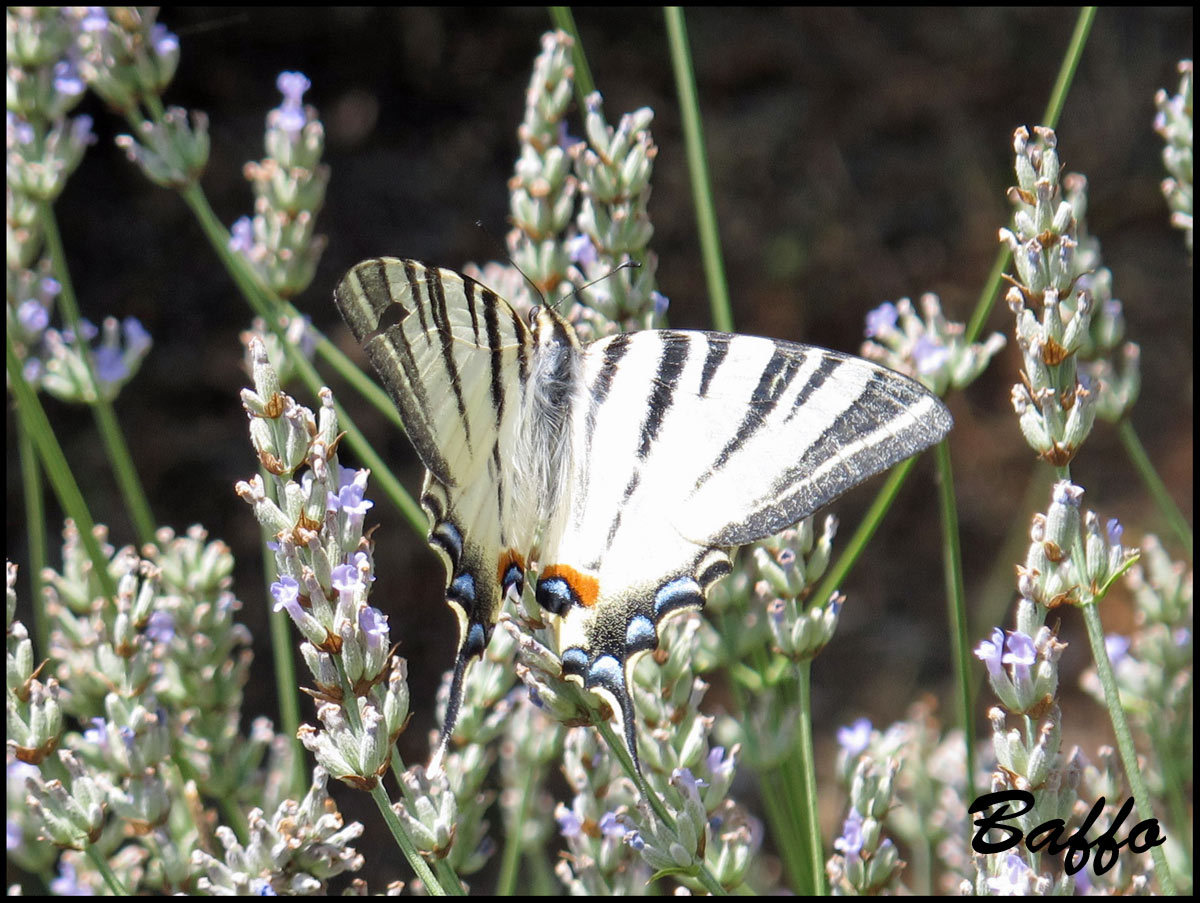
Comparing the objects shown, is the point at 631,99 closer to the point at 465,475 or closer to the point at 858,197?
the point at 858,197

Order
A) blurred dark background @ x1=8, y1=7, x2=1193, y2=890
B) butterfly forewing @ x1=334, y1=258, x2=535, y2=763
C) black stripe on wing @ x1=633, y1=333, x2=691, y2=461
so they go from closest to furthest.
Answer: butterfly forewing @ x1=334, y1=258, x2=535, y2=763 < black stripe on wing @ x1=633, y1=333, x2=691, y2=461 < blurred dark background @ x1=8, y1=7, x2=1193, y2=890

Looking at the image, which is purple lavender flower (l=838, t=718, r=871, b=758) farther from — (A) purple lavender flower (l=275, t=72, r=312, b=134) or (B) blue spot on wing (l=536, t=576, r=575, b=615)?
(A) purple lavender flower (l=275, t=72, r=312, b=134)

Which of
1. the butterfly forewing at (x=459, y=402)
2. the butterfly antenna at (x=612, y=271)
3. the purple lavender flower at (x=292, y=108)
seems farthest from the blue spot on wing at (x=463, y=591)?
the purple lavender flower at (x=292, y=108)

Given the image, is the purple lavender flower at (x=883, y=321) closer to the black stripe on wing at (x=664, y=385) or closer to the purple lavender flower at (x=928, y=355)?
the purple lavender flower at (x=928, y=355)

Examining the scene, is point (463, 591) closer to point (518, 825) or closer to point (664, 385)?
point (664, 385)

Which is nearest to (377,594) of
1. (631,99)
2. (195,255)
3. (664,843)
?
(195,255)

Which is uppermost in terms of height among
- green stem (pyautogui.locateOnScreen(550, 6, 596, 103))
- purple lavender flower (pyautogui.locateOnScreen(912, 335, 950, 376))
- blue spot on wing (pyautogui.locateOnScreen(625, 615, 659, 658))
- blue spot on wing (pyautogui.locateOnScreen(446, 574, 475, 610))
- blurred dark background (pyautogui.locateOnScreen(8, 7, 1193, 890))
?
blurred dark background (pyautogui.locateOnScreen(8, 7, 1193, 890))

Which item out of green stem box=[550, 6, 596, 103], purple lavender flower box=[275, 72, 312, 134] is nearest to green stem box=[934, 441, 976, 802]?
green stem box=[550, 6, 596, 103]

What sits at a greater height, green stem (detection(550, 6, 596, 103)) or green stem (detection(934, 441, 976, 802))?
green stem (detection(550, 6, 596, 103))
